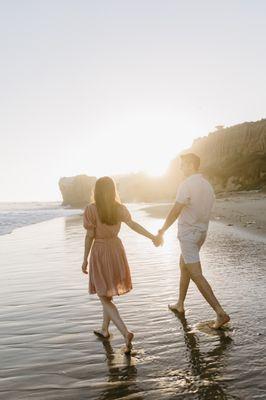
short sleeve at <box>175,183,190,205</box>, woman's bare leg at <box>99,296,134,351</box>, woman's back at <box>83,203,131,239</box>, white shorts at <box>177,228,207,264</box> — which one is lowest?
woman's bare leg at <box>99,296,134,351</box>

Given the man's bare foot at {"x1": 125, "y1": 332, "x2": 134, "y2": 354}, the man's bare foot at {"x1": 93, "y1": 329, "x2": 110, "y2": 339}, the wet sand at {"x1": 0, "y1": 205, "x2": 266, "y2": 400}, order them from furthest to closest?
the man's bare foot at {"x1": 93, "y1": 329, "x2": 110, "y2": 339} < the man's bare foot at {"x1": 125, "y1": 332, "x2": 134, "y2": 354} < the wet sand at {"x1": 0, "y1": 205, "x2": 266, "y2": 400}

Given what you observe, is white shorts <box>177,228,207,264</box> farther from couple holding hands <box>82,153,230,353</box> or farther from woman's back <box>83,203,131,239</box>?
woman's back <box>83,203,131,239</box>

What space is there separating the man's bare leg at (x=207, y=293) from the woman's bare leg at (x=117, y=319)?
4.26ft

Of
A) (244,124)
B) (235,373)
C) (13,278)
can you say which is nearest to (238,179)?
(244,124)

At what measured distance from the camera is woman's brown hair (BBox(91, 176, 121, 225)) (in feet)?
18.0

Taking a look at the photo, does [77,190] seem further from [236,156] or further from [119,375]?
[119,375]

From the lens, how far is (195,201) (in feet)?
20.5

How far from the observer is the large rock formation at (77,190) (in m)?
127

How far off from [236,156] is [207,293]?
75.0m

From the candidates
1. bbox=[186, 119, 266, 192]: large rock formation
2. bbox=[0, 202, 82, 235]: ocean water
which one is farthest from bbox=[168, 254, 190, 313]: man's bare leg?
bbox=[186, 119, 266, 192]: large rock formation

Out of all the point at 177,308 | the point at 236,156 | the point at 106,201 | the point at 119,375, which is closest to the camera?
the point at 119,375

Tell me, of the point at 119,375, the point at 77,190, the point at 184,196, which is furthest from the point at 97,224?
the point at 77,190

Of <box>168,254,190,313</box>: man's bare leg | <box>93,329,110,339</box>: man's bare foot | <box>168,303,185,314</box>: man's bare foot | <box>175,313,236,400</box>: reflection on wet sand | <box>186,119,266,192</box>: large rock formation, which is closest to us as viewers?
<box>175,313,236,400</box>: reflection on wet sand

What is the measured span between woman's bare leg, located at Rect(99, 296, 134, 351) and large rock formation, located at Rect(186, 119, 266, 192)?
56.3 metres
